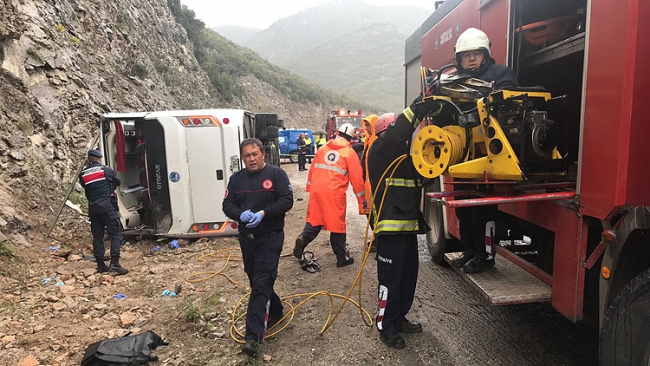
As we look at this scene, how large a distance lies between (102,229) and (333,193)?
330 cm

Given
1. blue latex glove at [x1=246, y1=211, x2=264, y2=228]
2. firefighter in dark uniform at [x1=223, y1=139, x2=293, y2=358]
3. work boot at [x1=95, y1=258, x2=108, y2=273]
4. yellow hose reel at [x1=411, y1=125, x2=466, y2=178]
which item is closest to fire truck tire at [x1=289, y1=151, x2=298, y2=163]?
work boot at [x1=95, y1=258, x2=108, y2=273]

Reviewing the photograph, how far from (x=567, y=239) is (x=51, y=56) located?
376 inches

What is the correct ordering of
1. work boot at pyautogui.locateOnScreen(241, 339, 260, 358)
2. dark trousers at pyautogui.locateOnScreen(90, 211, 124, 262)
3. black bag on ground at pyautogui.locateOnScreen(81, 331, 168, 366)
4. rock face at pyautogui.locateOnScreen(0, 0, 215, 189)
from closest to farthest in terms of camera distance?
black bag on ground at pyautogui.locateOnScreen(81, 331, 168, 366), work boot at pyautogui.locateOnScreen(241, 339, 260, 358), dark trousers at pyautogui.locateOnScreen(90, 211, 124, 262), rock face at pyautogui.locateOnScreen(0, 0, 215, 189)

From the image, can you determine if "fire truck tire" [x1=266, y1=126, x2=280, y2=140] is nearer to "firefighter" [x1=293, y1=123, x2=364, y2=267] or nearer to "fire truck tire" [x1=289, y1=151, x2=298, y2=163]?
"firefighter" [x1=293, y1=123, x2=364, y2=267]

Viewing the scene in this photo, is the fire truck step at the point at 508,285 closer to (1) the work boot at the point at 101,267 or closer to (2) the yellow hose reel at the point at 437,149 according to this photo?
(2) the yellow hose reel at the point at 437,149

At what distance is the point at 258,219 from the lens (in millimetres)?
3326

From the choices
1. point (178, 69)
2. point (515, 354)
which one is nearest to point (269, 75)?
point (178, 69)

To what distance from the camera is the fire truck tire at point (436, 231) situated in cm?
493

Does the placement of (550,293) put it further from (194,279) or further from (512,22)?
(194,279)

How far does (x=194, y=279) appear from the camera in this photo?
5.37 meters

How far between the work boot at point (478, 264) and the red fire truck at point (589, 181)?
0.23 ft

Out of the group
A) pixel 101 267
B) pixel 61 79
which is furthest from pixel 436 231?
pixel 61 79

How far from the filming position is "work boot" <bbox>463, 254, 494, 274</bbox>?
3.42 m

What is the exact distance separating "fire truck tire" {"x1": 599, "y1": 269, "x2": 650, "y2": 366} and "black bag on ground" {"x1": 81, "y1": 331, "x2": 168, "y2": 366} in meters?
3.11
